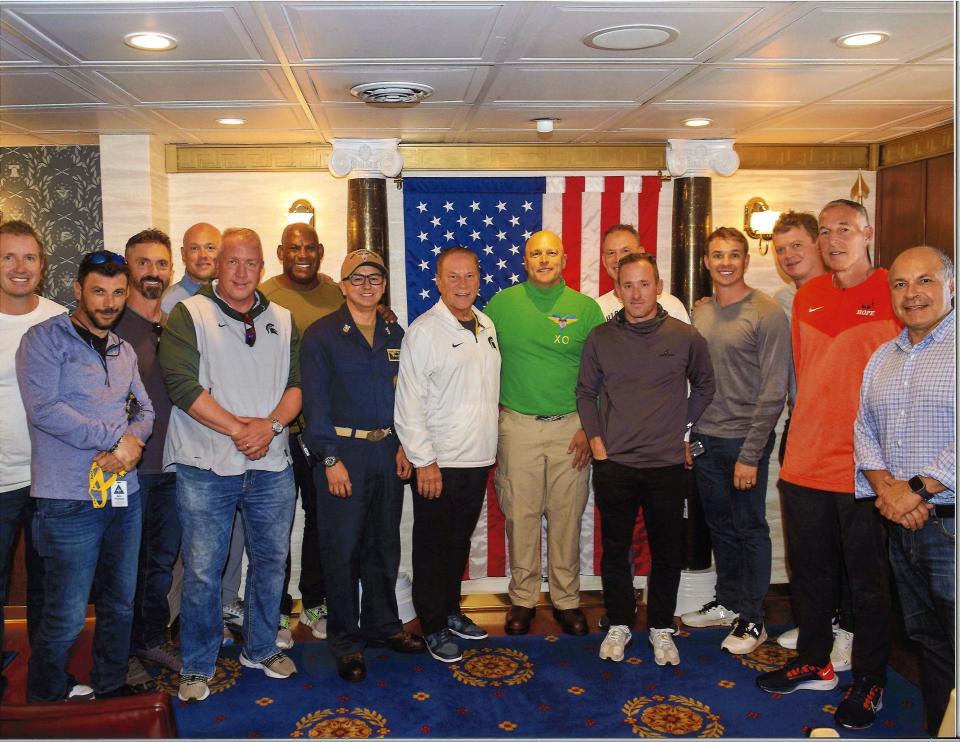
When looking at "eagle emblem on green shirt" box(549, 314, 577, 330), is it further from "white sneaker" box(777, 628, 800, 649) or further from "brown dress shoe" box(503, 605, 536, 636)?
"white sneaker" box(777, 628, 800, 649)

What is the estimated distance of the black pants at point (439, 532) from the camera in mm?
3576

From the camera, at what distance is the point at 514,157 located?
16.4 feet

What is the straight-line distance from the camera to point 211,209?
16.1 feet

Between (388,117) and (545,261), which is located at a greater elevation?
(388,117)

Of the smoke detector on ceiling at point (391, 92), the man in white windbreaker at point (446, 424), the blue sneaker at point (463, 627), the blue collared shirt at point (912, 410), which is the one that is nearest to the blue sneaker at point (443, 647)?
the man in white windbreaker at point (446, 424)

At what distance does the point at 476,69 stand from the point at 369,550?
2.17 meters

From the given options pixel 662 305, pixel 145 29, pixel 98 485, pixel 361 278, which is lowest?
pixel 98 485

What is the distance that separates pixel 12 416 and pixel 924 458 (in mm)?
3337

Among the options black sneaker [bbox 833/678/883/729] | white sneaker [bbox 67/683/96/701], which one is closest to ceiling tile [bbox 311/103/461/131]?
white sneaker [bbox 67/683/96/701]

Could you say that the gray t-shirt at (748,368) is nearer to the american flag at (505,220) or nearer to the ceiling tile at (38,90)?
the american flag at (505,220)

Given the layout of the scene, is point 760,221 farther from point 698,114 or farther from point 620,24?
point 620,24

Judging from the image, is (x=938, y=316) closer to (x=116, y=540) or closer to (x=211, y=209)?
(x=116, y=540)

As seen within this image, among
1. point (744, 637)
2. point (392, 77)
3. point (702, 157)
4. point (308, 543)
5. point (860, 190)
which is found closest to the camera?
point (392, 77)

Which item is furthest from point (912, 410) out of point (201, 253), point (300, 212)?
point (300, 212)
